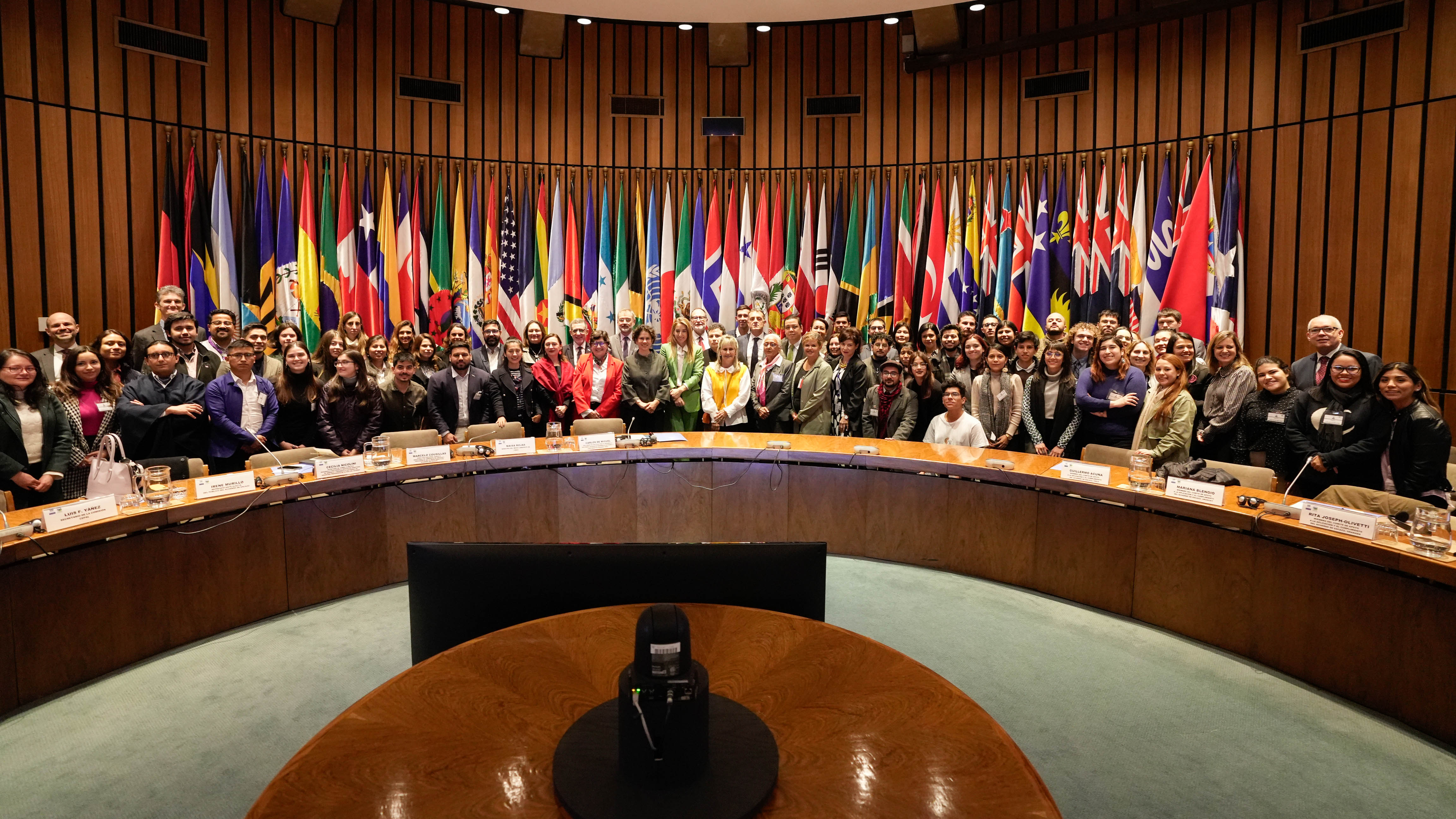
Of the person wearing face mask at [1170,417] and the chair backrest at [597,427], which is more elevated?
the person wearing face mask at [1170,417]

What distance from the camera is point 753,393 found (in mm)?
6227

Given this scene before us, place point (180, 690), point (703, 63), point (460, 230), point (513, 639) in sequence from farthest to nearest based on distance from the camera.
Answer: point (703, 63)
point (460, 230)
point (180, 690)
point (513, 639)

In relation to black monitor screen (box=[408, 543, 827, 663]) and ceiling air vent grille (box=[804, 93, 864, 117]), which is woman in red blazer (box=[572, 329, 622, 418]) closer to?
ceiling air vent grille (box=[804, 93, 864, 117])

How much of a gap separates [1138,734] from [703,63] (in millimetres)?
8033

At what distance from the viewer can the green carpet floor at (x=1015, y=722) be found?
2430 millimetres

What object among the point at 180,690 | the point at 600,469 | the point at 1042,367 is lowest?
the point at 180,690

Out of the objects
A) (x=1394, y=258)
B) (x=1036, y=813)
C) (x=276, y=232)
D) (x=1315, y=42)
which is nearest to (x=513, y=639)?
(x=1036, y=813)

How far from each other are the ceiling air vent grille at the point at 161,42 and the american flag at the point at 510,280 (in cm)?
288

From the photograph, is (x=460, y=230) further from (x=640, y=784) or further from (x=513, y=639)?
(x=640, y=784)

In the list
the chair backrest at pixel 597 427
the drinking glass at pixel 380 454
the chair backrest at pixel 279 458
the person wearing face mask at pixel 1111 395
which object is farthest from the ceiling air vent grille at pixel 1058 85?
the chair backrest at pixel 279 458

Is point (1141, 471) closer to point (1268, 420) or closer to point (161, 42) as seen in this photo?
point (1268, 420)

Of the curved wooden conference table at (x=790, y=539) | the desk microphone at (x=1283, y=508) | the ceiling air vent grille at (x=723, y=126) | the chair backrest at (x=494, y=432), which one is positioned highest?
the ceiling air vent grille at (x=723, y=126)

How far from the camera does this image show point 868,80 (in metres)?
8.45

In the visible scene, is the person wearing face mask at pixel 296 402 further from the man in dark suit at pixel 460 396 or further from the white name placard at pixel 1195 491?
the white name placard at pixel 1195 491
